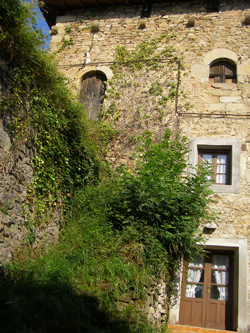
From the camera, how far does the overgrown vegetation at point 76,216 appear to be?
3.51 m

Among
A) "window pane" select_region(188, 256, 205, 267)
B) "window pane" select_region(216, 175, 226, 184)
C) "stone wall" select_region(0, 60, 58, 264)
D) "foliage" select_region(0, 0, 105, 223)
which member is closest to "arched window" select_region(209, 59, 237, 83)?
"window pane" select_region(216, 175, 226, 184)

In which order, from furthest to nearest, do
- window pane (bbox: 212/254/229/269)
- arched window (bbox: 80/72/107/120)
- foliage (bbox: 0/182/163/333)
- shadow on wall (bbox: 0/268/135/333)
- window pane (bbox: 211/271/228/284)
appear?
arched window (bbox: 80/72/107/120) → window pane (bbox: 212/254/229/269) → window pane (bbox: 211/271/228/284) → foliage (bbox: 0/182/163/333) → shadow on wall (bbox: 0/268/135/333)

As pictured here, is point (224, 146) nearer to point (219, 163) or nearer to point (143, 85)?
point (219, 163)

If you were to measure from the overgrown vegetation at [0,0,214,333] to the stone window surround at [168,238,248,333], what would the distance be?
0.53 metres

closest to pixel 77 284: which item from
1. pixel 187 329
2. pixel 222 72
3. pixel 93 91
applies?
pixel 187 329

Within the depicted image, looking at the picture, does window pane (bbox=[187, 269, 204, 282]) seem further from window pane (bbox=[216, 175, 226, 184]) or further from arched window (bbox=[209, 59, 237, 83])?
arched window (bbox=[209, 59, 237, 83])

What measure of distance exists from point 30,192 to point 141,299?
2.06 metres

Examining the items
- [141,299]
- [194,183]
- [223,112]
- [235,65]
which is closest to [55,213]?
[141,299]

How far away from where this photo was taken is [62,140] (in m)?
5.50

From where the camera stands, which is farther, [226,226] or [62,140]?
[226,226]

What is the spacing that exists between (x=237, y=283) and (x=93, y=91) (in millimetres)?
5476

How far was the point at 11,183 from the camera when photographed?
432cm

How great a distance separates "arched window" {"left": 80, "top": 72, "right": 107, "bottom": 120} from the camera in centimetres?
835

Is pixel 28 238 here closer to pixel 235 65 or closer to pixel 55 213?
pixel 55 213
